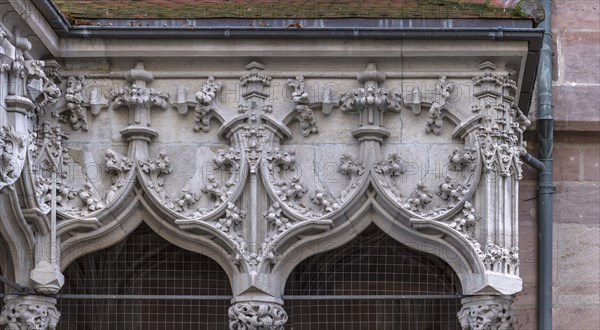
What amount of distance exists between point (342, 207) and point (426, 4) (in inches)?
63.7

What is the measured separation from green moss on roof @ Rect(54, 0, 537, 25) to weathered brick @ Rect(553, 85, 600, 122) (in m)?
2.44

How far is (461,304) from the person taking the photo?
13.2m

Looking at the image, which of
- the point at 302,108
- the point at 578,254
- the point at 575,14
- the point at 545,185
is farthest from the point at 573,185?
the point at 302,108

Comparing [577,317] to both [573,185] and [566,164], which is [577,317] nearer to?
[573,185]

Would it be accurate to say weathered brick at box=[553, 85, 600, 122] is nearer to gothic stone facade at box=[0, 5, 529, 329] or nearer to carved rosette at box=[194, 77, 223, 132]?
gothic stone facade at box=[0, 5, 529, 329]

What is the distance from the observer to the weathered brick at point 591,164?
1602 cm

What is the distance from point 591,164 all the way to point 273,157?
3863 millimetres

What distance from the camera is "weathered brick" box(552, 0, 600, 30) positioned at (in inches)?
644

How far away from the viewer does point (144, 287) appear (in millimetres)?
Result: 13711

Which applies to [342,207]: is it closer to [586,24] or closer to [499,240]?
[499,240]

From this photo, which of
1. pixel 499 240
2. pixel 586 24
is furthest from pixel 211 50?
pixel 586 24

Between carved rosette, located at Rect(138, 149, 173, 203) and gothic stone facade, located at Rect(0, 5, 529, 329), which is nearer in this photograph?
gothic stone facade, located at Rect(0, 5, 529, 329)

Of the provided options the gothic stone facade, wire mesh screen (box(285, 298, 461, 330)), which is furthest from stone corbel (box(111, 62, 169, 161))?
wire mesh screen (box(285, 298, 461, 330))

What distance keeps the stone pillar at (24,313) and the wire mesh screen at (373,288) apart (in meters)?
1.60
